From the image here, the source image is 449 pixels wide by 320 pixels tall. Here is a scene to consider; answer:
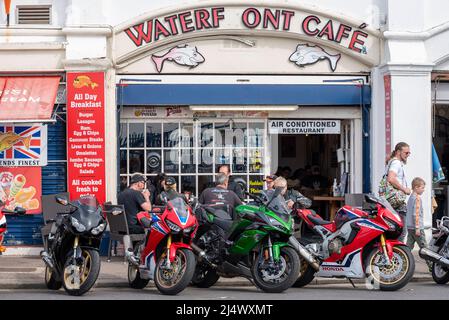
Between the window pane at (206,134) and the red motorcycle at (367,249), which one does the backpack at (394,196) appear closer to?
the red motorcycle at (367,249)

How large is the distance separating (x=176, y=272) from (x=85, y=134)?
5.68 meters

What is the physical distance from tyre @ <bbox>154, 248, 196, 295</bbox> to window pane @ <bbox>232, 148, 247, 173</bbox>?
Result: 5906mm

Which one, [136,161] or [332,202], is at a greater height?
[136,161]

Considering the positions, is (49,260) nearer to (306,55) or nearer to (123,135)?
(123,135)

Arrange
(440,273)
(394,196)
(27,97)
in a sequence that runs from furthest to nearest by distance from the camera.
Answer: (27,97) → (394,196) → (440,273)

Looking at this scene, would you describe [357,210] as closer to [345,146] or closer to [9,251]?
[345,146]

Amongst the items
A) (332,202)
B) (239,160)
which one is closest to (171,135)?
(239,160)

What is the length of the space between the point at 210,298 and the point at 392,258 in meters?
2.39

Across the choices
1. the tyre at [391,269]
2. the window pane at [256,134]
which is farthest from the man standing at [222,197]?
the window pane at [256,134]

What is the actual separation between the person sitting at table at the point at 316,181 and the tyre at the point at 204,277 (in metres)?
6.53

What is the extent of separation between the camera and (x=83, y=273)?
12.4 m

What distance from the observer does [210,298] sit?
12406mm

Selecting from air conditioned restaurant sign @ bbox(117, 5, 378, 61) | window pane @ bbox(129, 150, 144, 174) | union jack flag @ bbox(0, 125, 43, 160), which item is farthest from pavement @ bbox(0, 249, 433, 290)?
air conditioned restaurant sign @ bbox(117, 5, 378, 61)
